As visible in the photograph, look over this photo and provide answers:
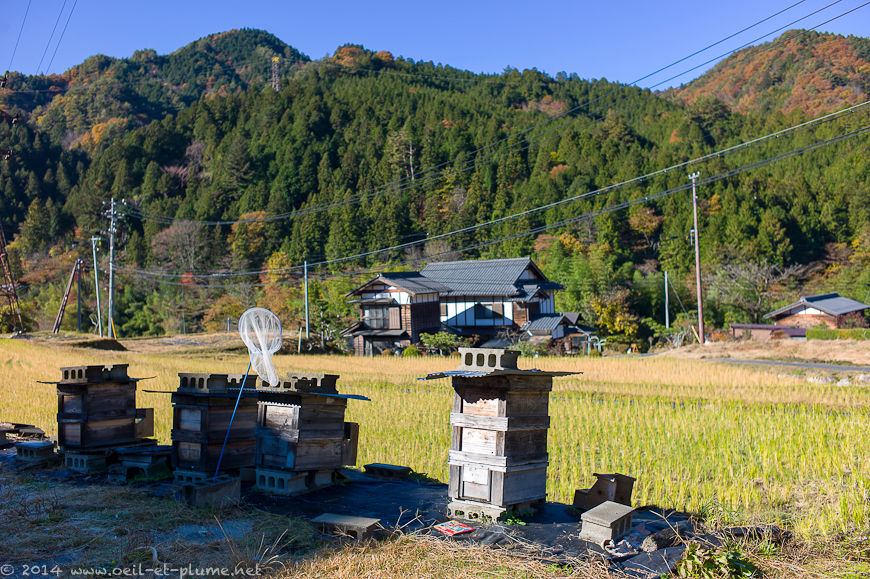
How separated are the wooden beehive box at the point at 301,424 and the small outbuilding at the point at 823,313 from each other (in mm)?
40027

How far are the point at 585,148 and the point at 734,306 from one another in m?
29.7

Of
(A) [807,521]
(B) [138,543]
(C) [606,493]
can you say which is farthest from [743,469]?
(B) [138,543]

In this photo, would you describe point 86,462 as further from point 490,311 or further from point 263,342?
point 490,311

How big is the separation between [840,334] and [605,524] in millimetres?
35185

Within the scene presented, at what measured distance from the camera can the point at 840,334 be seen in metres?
34.2

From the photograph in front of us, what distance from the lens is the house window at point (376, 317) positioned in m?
41.7

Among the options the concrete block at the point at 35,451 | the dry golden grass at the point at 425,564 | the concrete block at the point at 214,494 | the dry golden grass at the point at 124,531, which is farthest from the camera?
the concrete block at the point at 35,451

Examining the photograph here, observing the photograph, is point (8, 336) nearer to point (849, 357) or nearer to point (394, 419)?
point (394, 419)

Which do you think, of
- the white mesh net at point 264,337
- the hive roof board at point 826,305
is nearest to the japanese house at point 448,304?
the hive roof board at point 826,305

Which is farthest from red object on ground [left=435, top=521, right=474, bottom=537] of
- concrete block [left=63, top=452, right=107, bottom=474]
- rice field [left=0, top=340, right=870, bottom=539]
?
concrete block [left=63, top=452, right=107, bottom=474]

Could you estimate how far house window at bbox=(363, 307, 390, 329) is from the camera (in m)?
41.7

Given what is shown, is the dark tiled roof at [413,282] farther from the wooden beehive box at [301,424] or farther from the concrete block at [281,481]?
the concrete block at [281,481]

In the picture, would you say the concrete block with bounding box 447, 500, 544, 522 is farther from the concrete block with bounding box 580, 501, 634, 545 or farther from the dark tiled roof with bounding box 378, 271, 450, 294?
the dark tiled roof with bounding box 378, 271, 450, 294

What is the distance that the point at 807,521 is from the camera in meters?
6.26
